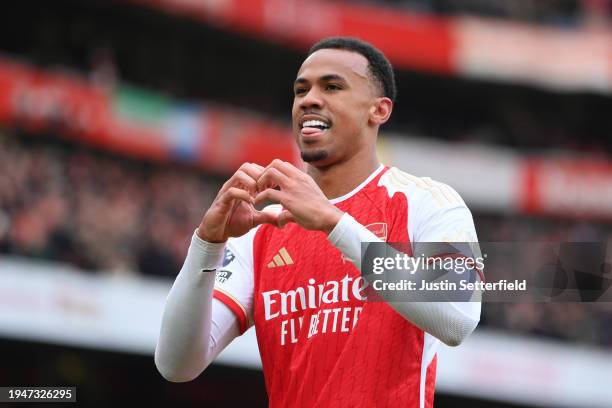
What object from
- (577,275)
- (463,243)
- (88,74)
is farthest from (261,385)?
(463,243)

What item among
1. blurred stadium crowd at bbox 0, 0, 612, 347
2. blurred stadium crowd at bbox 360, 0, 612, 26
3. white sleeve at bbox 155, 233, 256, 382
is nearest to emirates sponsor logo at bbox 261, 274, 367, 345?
white sleeve at bbox 155, 233, 256, 382

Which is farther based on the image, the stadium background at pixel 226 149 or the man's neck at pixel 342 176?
the stadium background at pixel 226 149

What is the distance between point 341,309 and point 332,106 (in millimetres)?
826

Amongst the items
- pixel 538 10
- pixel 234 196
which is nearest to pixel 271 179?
pixel 234 196

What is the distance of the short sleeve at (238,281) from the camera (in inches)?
183

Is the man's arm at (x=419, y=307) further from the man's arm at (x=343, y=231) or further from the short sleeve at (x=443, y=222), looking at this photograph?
the short sleeve at (x=443, y=222)

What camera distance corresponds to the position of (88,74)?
2081cm

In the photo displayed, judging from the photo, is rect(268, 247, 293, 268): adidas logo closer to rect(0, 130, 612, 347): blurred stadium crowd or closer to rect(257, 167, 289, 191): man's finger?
rect(257, 167, 289, 191): man's finger

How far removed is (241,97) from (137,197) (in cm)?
969

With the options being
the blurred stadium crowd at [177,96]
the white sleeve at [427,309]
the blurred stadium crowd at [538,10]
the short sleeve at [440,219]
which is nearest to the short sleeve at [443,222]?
the short sleeve at [440,219]

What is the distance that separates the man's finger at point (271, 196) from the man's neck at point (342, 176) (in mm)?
581

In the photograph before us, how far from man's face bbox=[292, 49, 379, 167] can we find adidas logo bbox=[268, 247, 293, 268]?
0.38 meters

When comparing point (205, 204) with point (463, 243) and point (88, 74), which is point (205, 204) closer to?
point (88, 74)

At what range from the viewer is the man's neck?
184 inches
